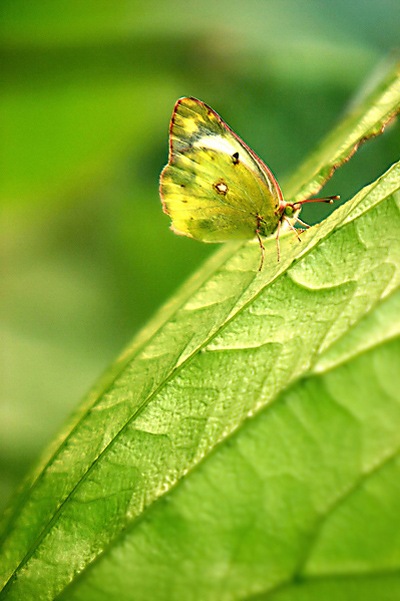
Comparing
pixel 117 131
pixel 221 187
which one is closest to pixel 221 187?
pixel 221 187

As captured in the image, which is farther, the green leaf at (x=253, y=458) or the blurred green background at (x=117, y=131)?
the blurred green background at (x=117, y=131)

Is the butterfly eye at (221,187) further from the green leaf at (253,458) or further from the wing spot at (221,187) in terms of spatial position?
the green leaf at (253,458)

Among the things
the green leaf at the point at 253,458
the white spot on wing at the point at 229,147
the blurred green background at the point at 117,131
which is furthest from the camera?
the blurred green background at the point at 117,131

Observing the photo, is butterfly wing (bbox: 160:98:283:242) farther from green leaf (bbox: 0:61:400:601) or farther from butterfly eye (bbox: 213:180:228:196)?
green leaf (bbox: 0:61:400:601)

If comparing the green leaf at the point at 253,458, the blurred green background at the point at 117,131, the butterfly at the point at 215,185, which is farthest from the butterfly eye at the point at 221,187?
the green leaf at the point at 253,458

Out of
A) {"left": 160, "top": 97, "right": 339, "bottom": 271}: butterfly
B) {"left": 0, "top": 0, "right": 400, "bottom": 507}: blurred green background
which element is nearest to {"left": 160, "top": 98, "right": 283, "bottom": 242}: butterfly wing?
{"left": 160, "top": 97, "right": 339, "bottom": 271}: butterfly

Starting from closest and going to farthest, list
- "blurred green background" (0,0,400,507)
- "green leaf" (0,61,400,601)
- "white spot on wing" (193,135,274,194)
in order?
1. "green leaf" (0,61,400,601)
2. "white spot on wing" (193,135,274,194)
3. "blurred green background" (0,0,400,507)

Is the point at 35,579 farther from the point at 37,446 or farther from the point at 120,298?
the point at 120,298

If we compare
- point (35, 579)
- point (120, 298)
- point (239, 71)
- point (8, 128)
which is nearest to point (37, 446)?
point (120, 298)
